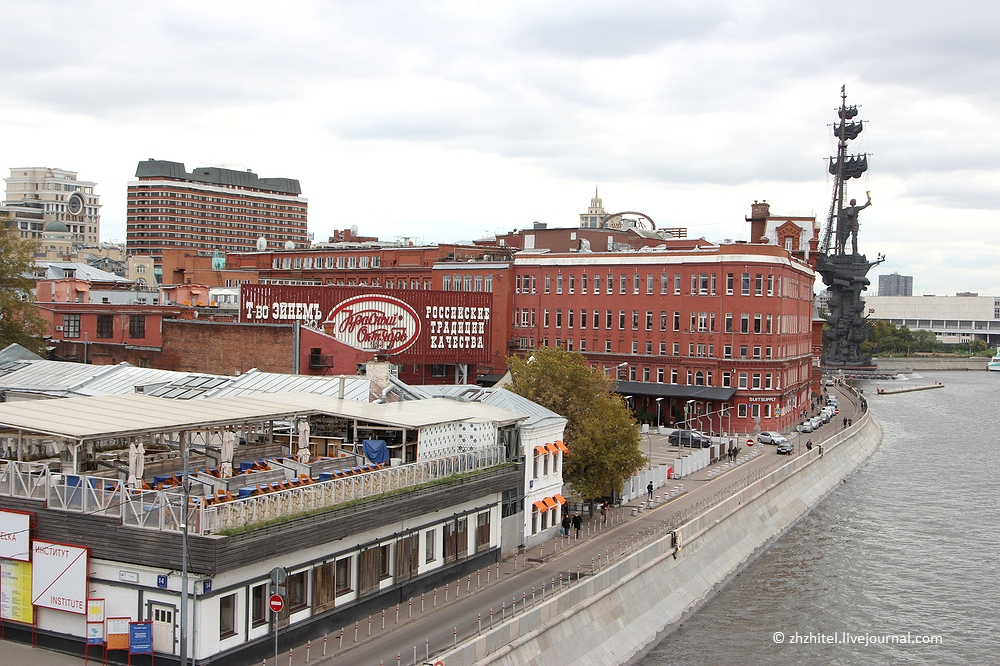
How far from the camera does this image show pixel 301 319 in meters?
82.6

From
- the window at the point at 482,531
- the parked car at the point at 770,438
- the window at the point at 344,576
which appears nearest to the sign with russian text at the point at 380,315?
the parked car at the point at 770,438

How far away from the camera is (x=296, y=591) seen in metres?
29.4

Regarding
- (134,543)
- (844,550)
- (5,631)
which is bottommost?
(844,550)

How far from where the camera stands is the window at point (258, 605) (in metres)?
27.6

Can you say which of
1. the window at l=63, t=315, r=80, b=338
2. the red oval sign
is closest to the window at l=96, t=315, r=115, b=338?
the window at l=63, t=315, r=80, b=338

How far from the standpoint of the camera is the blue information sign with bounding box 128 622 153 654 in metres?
25.9

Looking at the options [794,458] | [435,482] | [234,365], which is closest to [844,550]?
[794,458]

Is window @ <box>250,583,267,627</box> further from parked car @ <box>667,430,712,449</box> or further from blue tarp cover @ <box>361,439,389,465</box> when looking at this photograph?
parked car @ <box>667,430,712,449</box>

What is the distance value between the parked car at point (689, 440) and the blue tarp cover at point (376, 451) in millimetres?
45516

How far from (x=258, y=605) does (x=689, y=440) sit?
183 ft

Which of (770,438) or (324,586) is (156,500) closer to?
(324,586)

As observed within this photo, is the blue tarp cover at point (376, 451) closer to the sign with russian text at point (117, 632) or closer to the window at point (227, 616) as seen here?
the window at point (227, 616)

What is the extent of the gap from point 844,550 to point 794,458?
17641 mm

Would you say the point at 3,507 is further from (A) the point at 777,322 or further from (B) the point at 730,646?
(A) the point at 777,322
